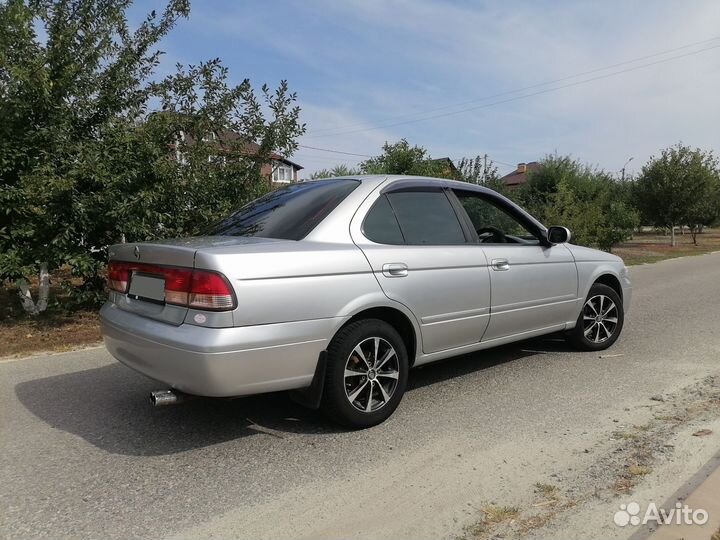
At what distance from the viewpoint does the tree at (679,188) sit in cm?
2745

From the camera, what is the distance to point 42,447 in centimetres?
356

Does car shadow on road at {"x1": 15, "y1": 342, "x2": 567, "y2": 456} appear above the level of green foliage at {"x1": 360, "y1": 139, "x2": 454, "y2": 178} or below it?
below

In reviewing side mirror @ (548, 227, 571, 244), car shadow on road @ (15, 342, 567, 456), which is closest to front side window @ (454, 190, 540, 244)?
side mirror @ (548, 227, 571, 244)

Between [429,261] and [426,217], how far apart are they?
1.44 ft

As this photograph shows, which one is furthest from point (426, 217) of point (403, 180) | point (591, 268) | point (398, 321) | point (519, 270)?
point (591, 268)

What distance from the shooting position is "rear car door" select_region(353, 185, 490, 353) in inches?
150

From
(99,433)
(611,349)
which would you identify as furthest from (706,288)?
(99,433)

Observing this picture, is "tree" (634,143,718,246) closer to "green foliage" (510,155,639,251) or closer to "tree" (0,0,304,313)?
"green foliage" (510,155,639,251)

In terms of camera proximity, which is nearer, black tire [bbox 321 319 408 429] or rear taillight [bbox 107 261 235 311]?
rear taillight [bbox 107 261 235 311]

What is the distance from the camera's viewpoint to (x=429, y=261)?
4020 millimetres

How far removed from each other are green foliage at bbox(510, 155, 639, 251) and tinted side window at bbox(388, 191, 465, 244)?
13.4m

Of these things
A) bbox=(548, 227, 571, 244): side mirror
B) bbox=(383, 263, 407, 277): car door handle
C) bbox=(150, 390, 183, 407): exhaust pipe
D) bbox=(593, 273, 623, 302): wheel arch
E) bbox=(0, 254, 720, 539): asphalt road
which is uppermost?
bbox=(548, 227, 571, 244): side mirror

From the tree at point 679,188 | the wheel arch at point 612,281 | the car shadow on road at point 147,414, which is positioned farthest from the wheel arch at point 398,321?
the tree at point 679,188

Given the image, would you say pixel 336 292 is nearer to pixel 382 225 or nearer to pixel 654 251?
pixel 382 225
